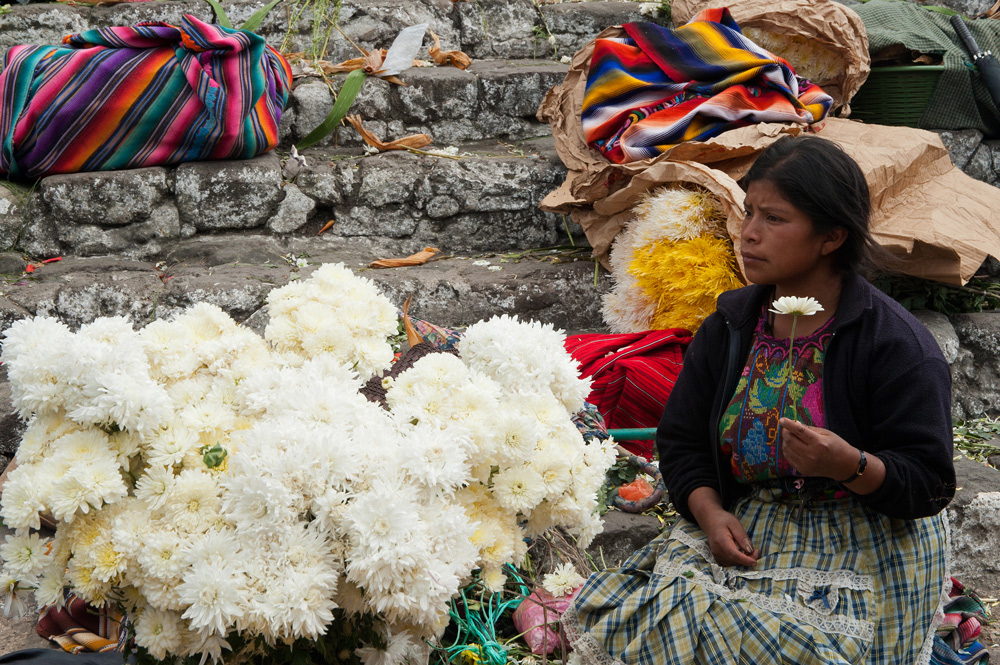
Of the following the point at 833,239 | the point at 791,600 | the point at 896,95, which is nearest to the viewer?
the point at 791,600

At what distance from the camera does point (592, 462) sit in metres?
1.26

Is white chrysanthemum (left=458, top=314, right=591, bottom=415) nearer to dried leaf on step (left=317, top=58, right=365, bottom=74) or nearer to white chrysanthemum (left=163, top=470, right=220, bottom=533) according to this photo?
white chrysanthemum (left=163, top=470, right=220, bottom=533)

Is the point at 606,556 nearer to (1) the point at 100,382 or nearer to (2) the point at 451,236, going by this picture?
(1) the point at 100,382

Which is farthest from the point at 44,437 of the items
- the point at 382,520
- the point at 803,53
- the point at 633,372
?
the point at 803,53

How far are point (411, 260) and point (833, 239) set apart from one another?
6.69 ft

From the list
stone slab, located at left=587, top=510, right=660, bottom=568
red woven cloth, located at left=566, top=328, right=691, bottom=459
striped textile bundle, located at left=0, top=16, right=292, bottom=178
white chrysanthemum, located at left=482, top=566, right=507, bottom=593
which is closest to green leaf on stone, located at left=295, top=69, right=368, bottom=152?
striped textile bundle, located at left=0, top=16, right=292, bottom=178

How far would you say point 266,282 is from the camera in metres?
3.05

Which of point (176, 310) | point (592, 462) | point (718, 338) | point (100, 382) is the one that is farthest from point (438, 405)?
point (176, 310)

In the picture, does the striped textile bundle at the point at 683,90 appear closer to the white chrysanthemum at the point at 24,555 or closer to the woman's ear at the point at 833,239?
the woman's ear at the point at 833,239

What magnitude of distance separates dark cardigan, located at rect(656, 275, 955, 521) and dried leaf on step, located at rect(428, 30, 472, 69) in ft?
9.58

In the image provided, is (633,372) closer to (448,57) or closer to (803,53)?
(803,53)

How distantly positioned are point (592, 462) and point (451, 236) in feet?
8.30

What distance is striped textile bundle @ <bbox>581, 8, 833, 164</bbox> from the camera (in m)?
3.11

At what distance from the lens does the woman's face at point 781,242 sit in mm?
1688
